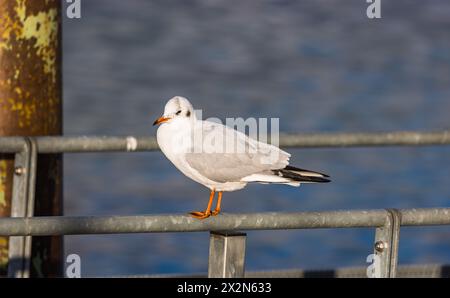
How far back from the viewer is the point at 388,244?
436 cm

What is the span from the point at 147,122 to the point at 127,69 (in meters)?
3.58

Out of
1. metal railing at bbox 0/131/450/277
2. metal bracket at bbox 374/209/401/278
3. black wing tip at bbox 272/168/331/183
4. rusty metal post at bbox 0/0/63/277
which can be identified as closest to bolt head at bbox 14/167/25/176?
rusty metal post at bbox 0/0/63/277

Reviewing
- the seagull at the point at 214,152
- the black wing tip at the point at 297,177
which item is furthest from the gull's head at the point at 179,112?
the black wing tip at the point at 297,177

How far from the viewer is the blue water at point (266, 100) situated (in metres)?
11.3

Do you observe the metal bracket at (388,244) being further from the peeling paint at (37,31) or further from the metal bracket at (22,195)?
the peeling paint at (37,31)

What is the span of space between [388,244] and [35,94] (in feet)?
7.11

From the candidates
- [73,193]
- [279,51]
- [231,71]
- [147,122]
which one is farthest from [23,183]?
[279,51]

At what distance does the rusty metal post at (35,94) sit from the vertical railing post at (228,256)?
1.93 meters

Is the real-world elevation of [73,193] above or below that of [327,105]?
below

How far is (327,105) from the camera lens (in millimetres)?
16219
